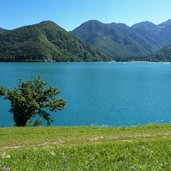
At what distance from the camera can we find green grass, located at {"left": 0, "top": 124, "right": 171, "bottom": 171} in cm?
1494

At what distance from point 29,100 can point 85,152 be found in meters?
24.3

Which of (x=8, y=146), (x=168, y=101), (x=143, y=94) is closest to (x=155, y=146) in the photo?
(x=8, y=146)

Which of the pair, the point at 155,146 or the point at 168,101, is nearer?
the point at 155,146

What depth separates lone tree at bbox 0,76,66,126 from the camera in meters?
40.7

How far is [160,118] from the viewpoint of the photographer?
70375 mm

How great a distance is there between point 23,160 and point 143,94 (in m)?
97.1

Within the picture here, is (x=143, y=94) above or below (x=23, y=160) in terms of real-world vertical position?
below

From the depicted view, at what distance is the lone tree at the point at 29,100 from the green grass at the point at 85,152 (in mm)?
15563

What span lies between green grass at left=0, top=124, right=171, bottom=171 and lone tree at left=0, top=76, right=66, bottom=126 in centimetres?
1556

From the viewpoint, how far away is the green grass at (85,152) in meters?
14.9

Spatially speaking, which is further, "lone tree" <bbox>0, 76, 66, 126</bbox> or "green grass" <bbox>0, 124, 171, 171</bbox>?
"lone tree" <bbox>0, 76, 66, 126</bbox>

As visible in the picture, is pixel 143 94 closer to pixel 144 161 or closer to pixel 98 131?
pixel 98 131

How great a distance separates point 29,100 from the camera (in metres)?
41.2

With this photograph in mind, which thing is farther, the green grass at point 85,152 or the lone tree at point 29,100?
the lone tree at point 29,100
